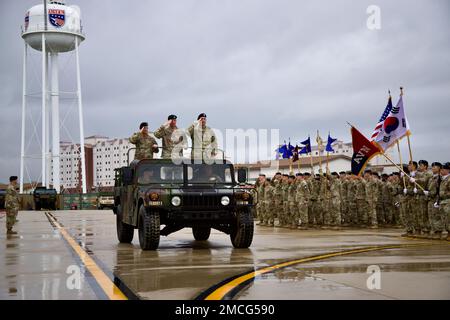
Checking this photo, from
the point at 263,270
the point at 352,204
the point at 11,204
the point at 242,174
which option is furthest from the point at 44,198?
the point at 263,270

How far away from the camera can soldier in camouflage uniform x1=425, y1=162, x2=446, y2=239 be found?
1501cm

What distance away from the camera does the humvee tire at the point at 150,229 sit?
12.3 metres

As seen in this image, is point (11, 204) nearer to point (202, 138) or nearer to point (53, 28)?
point (202, 138)

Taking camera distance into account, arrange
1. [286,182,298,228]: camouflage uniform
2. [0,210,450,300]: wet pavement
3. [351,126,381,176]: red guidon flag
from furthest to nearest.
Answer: [286,182,298,228]: camouflage uniform → [351,126,381,176]: red guidon flag → [0,210,450,300]: wet pavement

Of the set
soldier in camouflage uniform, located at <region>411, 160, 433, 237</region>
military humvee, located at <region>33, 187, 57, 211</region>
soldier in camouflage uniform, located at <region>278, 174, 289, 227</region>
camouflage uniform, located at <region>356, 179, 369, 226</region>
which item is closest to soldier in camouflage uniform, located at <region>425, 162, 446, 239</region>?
soldier in camouflage uniform, located at <region>411, 160, 433, 237</region>

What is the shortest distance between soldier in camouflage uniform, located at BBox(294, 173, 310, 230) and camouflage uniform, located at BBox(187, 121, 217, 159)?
308 inches

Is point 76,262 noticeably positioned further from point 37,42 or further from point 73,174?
point 73,174

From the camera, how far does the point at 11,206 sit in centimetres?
2061

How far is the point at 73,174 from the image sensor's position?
137000 mm

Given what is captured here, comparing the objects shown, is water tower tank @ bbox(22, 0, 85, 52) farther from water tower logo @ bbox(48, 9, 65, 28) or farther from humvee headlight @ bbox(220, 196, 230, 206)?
humvee headlight @ bbox(220, 196, 230, 206)

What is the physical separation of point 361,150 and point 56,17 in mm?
54944

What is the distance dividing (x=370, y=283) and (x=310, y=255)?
394 centimetres

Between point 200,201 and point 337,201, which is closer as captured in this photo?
point 200,201
